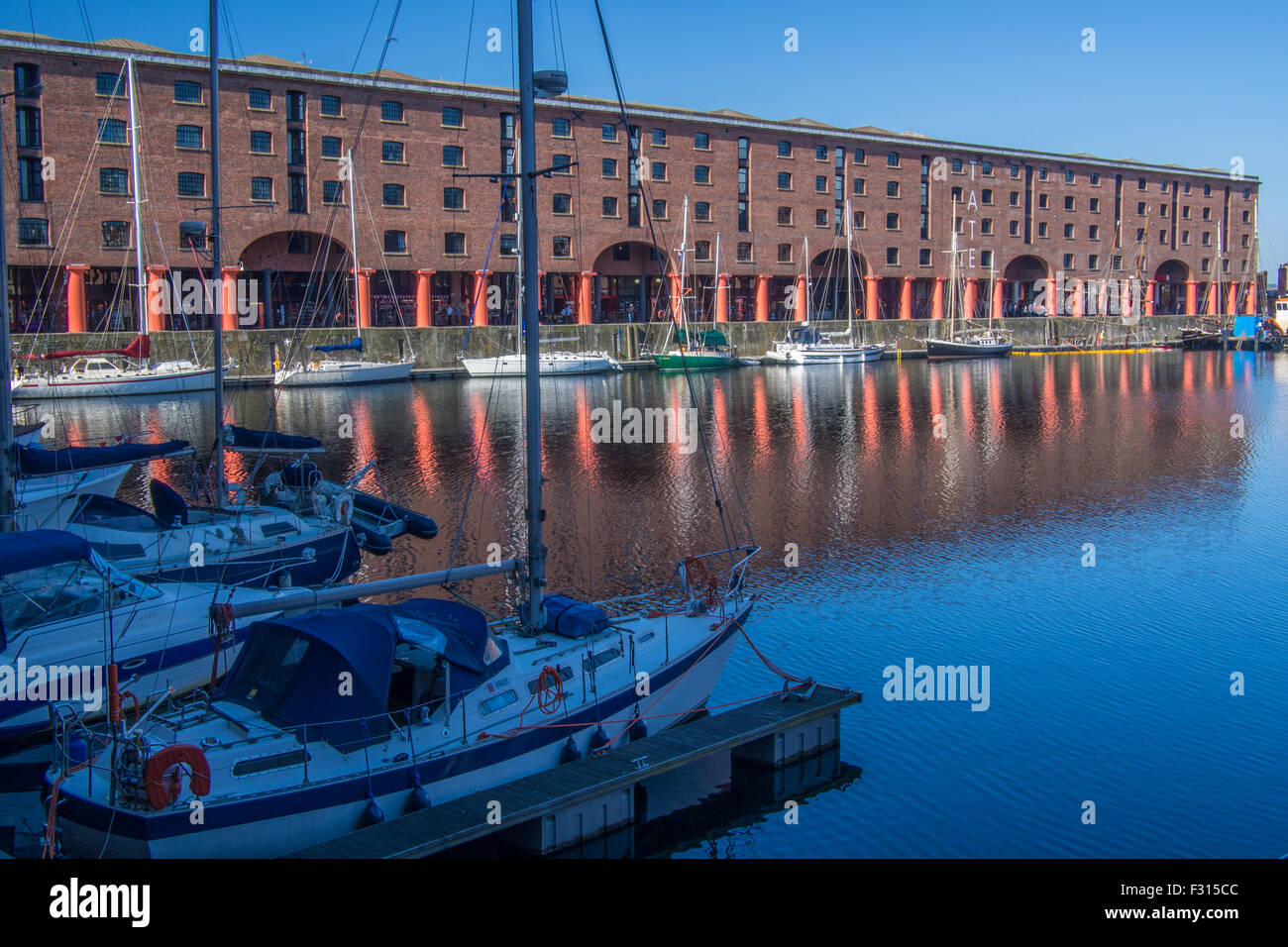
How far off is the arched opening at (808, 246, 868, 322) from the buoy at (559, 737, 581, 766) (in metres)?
82.5

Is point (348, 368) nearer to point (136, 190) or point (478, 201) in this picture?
point (478, 201)

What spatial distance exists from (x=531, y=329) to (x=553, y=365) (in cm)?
6356

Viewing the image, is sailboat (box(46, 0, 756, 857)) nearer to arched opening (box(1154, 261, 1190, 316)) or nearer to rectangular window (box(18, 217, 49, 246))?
rectangular window (box(18, 217, 49, 246))

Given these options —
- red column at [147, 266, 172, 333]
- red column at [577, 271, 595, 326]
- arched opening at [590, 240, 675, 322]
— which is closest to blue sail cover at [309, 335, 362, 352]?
red column at [147, 266, 172, 333]

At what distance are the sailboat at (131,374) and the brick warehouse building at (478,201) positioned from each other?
2.38 m

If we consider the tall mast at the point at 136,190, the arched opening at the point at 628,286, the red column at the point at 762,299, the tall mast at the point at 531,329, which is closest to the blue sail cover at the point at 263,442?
the tall mast at the point at 531,329

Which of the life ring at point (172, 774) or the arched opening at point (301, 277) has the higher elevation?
the arched opening at point (301, 277)

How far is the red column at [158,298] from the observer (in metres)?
66.9

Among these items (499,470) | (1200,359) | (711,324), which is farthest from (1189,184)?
(499,470)

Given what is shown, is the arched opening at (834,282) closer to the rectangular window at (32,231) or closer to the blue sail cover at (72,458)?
the rectangular window at (32,231)

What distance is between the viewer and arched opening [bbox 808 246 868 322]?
94188 millimetres

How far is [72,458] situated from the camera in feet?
78.1

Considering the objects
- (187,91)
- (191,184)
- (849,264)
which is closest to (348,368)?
(191,184)

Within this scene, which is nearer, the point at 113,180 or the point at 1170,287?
the point at 113,180
